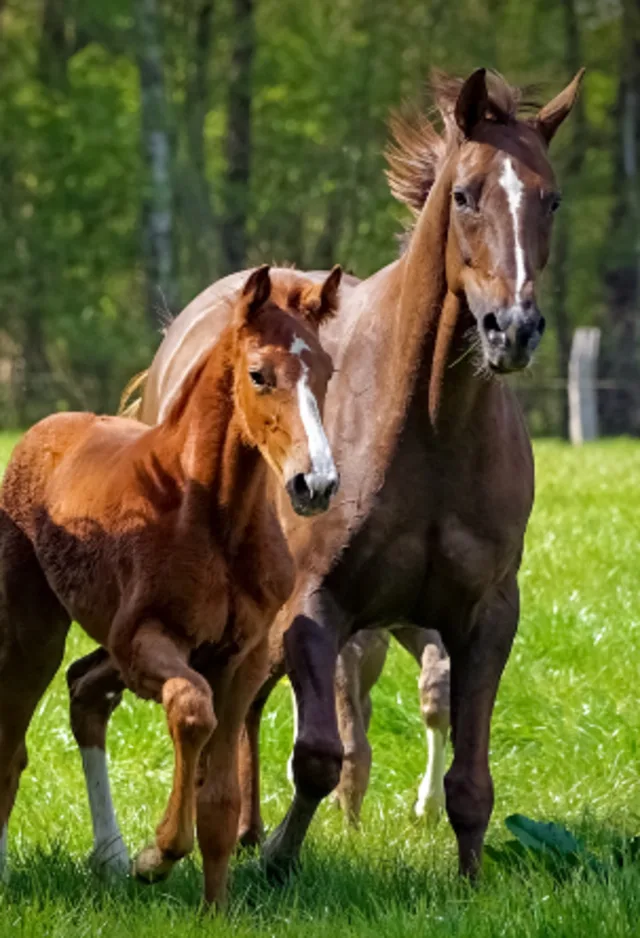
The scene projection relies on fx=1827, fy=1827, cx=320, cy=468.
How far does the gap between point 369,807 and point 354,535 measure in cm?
159

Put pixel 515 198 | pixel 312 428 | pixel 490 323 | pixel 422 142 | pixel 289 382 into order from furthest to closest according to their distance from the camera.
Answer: pixel 422 142 → pixel 515 198 → pixel 490 323 → pixel 289 382 → pixel 312 428

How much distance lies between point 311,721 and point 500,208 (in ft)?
5.10

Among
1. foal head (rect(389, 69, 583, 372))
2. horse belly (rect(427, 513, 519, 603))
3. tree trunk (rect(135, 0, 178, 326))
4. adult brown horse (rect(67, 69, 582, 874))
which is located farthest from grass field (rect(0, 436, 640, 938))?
tree trunk (rect(135, 0, 178, 326))

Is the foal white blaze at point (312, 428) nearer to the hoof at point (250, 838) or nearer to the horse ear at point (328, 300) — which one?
the horse ear at point (328, 300)

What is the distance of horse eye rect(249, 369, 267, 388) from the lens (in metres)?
4.45

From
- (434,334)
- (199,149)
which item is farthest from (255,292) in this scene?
(199,149)

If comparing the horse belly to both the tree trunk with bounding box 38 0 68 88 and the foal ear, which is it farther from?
the tree trunk with bounding box 38 0 68 88

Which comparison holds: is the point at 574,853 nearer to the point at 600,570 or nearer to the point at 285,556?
the point at 285,556

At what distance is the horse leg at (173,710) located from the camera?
4.29m

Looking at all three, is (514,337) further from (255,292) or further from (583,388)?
(583,388)

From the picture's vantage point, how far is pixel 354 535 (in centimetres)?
542

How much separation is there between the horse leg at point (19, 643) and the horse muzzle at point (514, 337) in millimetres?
1483

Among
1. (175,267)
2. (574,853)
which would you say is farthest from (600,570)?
(175,267)

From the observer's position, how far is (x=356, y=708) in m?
6.70
